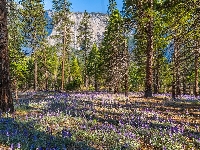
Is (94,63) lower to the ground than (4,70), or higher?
higher

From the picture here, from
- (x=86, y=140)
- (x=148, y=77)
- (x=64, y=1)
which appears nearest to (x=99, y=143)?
(x=86, y=140)

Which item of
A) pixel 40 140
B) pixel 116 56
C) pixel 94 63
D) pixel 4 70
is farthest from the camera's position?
pixel 94 63

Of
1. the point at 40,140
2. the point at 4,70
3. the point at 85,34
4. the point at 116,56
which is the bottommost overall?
the point at 40,140

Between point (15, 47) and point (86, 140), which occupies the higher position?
point (15, 47)

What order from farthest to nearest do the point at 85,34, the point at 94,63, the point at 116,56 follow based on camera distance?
the point at 85,34 → the point at 94,63 → the point at 116,56

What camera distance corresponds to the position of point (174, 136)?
7.88m

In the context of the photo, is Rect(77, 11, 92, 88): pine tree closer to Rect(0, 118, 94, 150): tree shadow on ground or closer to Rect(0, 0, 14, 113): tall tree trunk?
Rect(0, 0, 14, 113): tall tree trunk

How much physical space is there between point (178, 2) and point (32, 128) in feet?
19.6

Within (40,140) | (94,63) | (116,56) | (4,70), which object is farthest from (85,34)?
(40,140)

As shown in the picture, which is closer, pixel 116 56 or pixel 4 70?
pixel 4 70

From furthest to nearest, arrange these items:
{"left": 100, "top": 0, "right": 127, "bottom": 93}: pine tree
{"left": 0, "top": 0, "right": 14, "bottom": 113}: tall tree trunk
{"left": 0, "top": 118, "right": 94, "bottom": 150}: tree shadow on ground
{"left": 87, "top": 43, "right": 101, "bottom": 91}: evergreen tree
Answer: {"left": 87, "top": 43, "right": 101, "bottom": 91}: evergreen tree
{"left": 100, "top": 0, "right": 127, "bottom": 93}: pine tree
{"left": 0, "top": 0, "right": 14, "bottom": 113}: tall tree trunk
{"left": 0, "top": 118, "right": 94, "bottom": 150}: tree shadow on ground

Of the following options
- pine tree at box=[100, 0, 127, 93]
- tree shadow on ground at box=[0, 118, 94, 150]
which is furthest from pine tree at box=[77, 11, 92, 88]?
tree shadow on ground at box=[0, 118, 94, 150]

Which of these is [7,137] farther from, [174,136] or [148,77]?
[148,77]

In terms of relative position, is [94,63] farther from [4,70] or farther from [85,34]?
[4,70]
